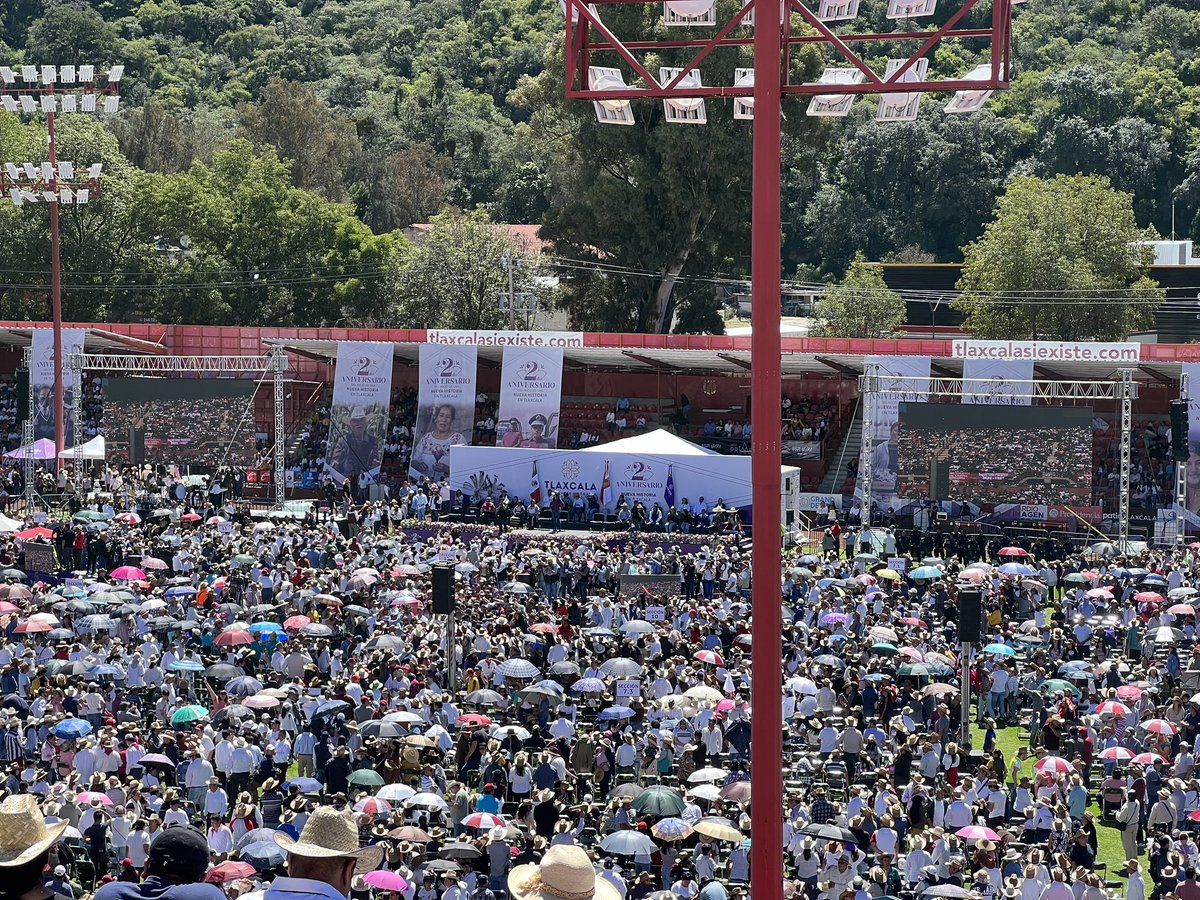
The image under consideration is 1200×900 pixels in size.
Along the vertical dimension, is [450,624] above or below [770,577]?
below

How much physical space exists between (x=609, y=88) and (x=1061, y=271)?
175ft

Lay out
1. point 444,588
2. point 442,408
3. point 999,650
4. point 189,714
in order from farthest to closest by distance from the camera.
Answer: point 442,408
point 999,650
point 444,588
point 189,714

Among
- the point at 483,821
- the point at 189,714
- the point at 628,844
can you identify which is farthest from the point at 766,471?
the point at 189,714

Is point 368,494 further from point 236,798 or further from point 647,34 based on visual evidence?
point 236,798

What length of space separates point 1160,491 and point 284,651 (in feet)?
80.2

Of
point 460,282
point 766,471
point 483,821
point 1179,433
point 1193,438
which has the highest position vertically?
point 460,282

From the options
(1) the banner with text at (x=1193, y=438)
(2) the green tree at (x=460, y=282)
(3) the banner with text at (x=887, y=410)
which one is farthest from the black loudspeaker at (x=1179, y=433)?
(2) the green tree at (x=460, y=282)

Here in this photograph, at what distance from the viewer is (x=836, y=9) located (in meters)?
9.46

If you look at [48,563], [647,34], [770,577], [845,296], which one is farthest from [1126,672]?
[845,296]

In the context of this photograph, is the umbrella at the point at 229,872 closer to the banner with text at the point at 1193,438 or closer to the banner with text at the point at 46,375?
the banner with text at the point at 1193,438

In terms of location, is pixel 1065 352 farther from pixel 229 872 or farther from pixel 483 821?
pixel 229 872

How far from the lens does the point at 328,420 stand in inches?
1848

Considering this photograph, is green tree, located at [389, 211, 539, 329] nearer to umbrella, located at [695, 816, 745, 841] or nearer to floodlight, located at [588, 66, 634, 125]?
umbrella, located at [695, 816, 745, 841]

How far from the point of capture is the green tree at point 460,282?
209 ft
